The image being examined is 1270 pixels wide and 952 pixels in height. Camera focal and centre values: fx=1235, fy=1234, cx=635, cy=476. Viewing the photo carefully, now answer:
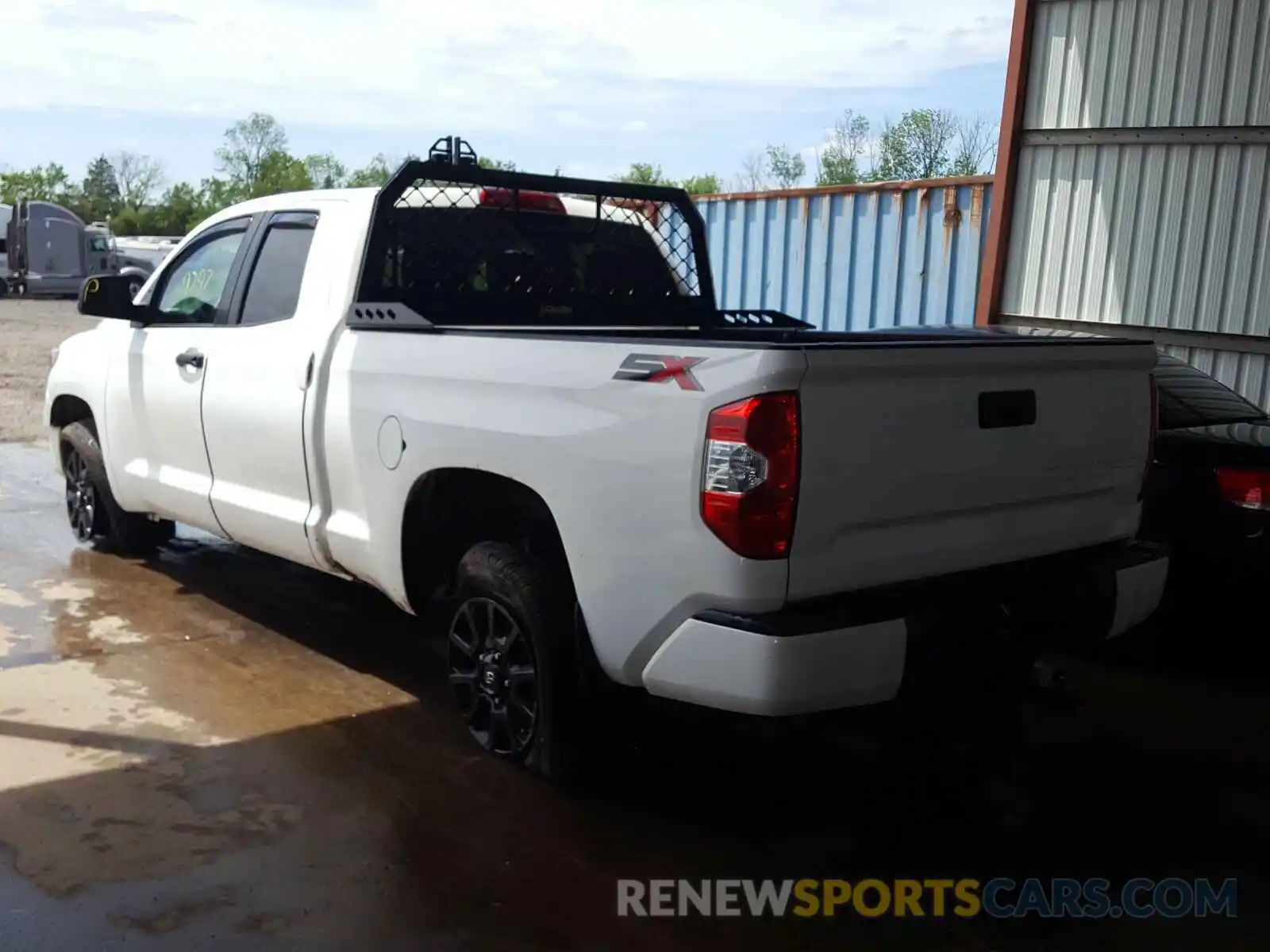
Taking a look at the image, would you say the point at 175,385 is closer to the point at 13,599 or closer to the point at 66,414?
the point at 13,599

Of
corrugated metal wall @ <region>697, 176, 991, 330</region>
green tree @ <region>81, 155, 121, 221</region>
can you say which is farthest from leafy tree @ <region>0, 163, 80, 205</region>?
corrugated metal wall @ <region>697, 176, 991, 330</region>

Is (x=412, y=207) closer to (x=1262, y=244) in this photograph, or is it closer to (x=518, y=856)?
→ (x=518, y=856)

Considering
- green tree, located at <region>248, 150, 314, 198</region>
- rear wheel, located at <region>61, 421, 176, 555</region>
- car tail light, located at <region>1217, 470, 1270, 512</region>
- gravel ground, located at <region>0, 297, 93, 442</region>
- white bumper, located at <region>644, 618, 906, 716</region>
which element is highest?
green tree, located at <region>248, 150, 314, 198</region>

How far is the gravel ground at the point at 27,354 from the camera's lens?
12055mm

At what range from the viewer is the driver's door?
5.47 meters

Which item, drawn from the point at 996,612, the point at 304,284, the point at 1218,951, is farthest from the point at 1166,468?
the point at 304,284

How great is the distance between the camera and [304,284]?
4902 mm

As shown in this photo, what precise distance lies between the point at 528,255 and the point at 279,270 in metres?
1.04

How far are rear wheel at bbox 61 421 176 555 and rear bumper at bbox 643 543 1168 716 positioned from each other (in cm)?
426

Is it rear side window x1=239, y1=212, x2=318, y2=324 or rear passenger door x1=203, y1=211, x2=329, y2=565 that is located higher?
rear side window x1=239, y1=212, x2=318, y2=324

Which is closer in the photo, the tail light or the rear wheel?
the tail light

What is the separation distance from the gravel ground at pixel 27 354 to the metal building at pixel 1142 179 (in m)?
8.82

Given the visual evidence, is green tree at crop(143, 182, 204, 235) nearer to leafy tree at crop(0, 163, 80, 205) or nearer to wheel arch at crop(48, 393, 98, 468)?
leafy tree at crop(0, 163, 80, 205)

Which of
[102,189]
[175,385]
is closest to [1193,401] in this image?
[175,385]
